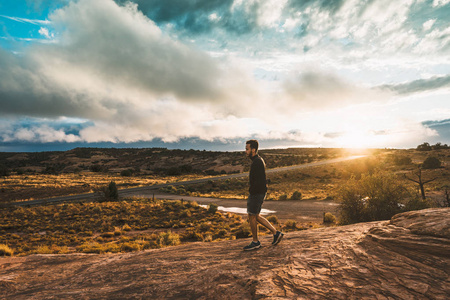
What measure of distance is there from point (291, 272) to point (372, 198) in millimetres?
12702

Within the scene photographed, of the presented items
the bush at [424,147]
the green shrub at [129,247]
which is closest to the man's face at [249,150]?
the green shrub at [129,247]

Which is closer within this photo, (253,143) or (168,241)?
(253,143)

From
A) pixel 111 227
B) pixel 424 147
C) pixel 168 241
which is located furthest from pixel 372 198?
pixel 424 147

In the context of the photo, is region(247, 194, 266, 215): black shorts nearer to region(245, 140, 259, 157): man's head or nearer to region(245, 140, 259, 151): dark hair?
region(245, 140, 259, 157): man's head

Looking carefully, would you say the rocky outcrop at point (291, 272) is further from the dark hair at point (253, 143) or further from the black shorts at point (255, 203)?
the dark hair at point (253, 143)

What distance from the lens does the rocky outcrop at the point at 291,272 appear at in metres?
3.67

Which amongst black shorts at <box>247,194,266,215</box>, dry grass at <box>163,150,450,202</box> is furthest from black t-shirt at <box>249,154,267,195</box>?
dry grass at <box>163,150,450,202</box>

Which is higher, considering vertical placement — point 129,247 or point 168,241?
point 129,247

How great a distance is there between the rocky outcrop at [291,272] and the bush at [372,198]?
931 cm

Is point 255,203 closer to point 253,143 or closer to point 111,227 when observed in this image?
point 253,143

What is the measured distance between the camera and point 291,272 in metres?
4.26

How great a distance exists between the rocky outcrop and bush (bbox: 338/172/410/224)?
30.5 ft

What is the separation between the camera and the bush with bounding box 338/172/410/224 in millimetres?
13633

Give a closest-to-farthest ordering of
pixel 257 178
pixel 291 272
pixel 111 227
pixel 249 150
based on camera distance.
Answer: pixel 291 272
pixel 257 178
pixel 249 150
pixel 111 227
